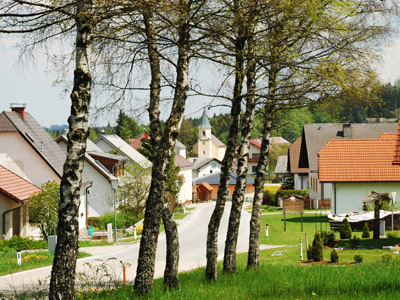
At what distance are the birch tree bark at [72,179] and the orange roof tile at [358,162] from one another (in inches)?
1303

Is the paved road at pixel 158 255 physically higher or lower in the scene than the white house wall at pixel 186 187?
lower

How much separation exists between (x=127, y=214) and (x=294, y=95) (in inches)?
1265

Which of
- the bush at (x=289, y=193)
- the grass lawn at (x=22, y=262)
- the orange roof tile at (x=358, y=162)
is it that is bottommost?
the grass lawn at (x=22, y=262)

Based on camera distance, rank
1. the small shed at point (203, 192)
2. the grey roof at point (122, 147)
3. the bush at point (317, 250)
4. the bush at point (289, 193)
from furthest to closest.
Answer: the small shed at point (203, 192), the grey roof at point (122, 147), the bush at point (289, 193), the bush at point (317, 250)

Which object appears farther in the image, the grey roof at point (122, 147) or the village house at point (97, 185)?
the grey roof at point (122, 147)

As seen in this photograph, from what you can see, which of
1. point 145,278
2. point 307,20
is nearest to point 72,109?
point 145,278

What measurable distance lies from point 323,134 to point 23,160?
107ft

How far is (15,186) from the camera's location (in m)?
33.8

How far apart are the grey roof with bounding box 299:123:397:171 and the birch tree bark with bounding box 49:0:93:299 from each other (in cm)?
5021

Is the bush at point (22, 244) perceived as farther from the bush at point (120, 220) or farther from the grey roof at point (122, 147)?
the grey roof at point (122, 147)

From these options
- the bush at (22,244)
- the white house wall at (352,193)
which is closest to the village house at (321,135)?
the white house wall at (352,193)

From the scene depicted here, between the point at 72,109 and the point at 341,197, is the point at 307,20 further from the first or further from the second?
the point at 341,197

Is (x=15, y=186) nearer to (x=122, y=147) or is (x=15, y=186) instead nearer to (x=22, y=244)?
(x=22, y=244)

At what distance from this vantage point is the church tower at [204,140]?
148375 mm
